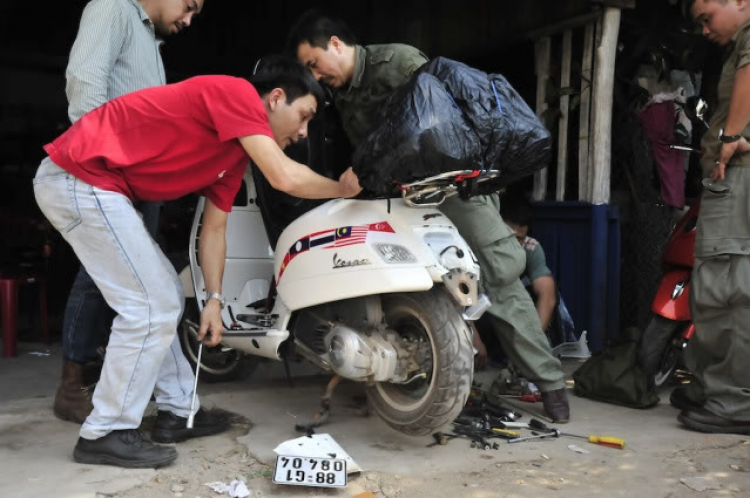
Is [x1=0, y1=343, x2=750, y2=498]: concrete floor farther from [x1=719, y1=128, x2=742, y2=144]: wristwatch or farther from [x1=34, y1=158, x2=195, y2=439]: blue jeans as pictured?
[x1=719, y1=128, x2=742, y2=144]: wristwatch

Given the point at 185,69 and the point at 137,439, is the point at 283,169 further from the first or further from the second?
the point at 185,69

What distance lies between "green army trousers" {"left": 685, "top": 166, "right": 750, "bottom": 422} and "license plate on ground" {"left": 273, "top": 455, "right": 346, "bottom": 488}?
1943 millimetres

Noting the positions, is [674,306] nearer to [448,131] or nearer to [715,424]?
[715,424]

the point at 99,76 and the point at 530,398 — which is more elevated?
the point at 99,76

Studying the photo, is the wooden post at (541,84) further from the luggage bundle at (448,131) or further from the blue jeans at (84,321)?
the blue jeans at (84,321)

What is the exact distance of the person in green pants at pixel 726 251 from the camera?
341 cm

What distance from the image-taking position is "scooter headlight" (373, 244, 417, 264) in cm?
295

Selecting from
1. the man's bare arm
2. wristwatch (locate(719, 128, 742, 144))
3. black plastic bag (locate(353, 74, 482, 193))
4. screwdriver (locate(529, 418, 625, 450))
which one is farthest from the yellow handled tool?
the man's bare arm

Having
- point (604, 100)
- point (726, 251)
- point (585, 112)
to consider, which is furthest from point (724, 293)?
point (585, 112)

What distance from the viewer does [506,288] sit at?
3512 mm

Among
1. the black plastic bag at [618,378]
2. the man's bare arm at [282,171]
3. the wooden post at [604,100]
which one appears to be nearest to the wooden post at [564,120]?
the wooden post at [604,100]

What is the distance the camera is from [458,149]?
2.80 meters

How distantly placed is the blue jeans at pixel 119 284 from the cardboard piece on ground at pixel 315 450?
1.95 feet

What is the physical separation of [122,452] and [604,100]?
3.90 meters
